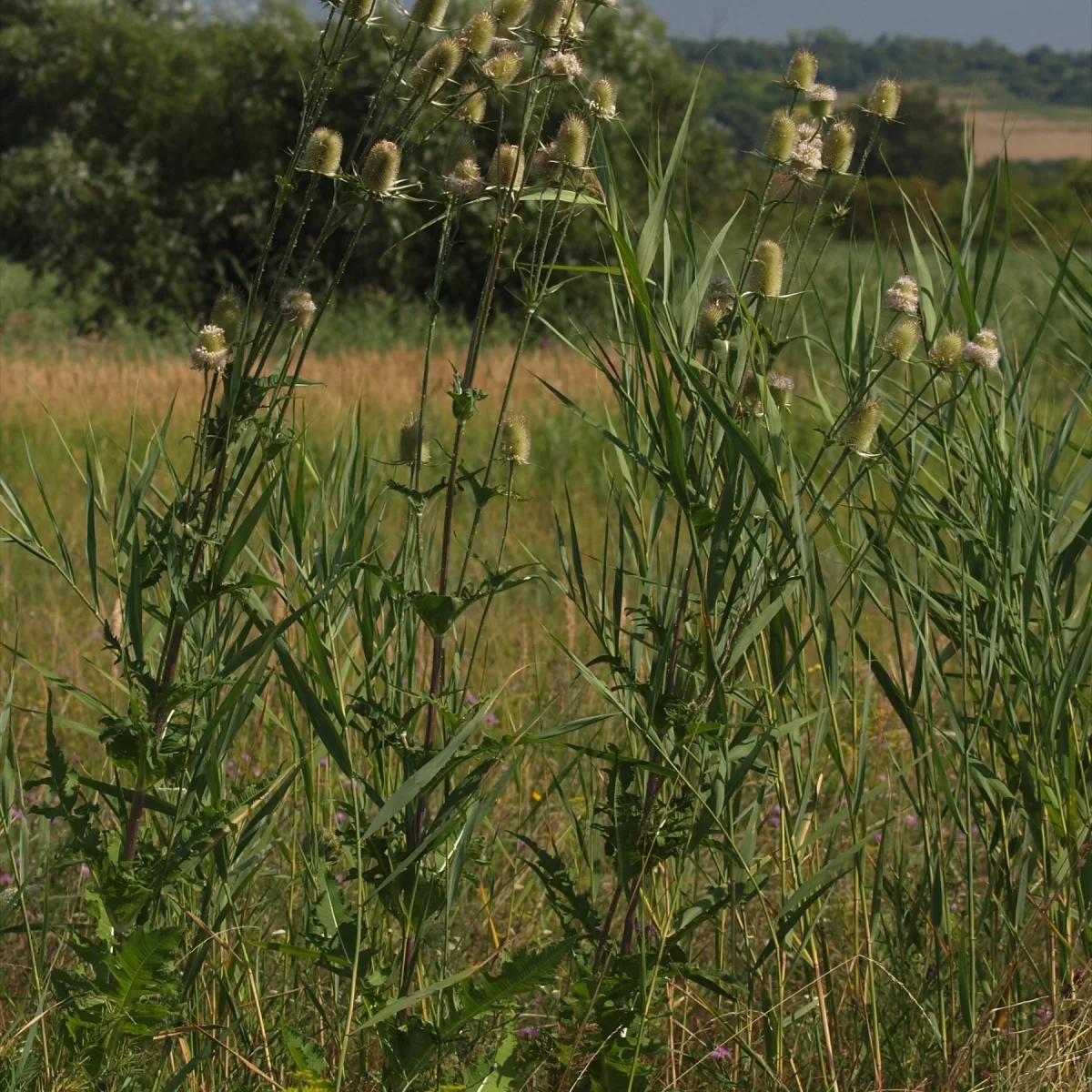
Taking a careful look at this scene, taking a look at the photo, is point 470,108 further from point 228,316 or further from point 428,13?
point 228,316

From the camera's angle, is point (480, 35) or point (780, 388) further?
point (780, 388)

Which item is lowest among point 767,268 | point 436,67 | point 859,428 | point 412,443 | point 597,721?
point 597,721

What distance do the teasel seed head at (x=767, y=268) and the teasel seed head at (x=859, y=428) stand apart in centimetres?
15

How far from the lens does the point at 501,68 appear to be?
3.92 ft

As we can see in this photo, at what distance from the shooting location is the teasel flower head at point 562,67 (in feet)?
3.93

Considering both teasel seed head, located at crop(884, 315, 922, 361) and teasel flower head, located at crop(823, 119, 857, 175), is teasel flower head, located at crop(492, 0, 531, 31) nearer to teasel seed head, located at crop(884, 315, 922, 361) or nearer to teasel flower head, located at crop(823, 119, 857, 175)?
teasel flower head, located at crop(823, 119, 857, 175)

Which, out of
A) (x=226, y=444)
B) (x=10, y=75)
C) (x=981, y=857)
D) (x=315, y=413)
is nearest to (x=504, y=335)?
(x=315, y=413)

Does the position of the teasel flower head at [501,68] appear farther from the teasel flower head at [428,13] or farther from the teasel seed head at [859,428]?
the teasel seed head at [859,428]

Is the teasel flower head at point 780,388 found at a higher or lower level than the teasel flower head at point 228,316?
higher

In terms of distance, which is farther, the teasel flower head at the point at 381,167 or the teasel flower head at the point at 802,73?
the teasel flower head at the point at 802,73

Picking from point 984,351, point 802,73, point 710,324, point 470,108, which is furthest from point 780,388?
point 470,108

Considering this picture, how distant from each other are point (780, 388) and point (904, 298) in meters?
0.16

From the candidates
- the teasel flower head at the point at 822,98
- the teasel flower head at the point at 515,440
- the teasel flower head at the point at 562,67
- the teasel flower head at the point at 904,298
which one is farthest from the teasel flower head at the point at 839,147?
the teasel flower head at the point at 515,440

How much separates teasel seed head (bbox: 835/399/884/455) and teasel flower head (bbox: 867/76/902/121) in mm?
321
